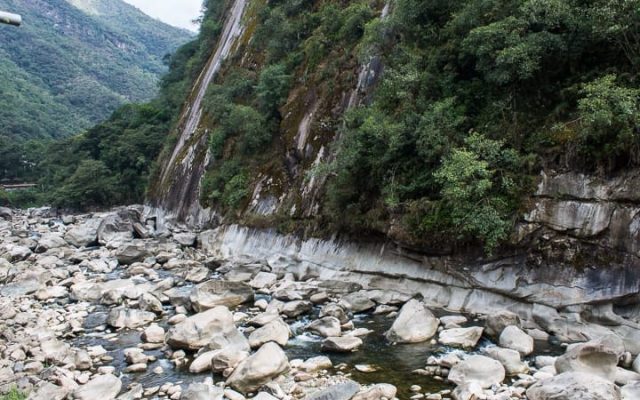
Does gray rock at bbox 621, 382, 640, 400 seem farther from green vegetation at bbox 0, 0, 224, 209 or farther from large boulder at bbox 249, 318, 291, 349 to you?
green vegetation at bbox 0, 0, 224, 209

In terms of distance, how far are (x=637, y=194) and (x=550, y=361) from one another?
14.1 feet

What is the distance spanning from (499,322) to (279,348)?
4791 millimetres

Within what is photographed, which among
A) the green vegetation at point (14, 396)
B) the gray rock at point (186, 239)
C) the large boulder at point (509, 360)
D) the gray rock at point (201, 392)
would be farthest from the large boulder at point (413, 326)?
the gray rock at point (186, 239)

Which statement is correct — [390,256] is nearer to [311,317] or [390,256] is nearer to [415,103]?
[311,317]

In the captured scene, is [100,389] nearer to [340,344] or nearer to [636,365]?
[340,344]

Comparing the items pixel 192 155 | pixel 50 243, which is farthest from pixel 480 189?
pixel 192 155

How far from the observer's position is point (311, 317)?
12.9 meters

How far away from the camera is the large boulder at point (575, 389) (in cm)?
679

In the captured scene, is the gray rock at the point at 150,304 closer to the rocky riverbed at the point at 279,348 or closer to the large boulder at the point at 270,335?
the rocky riverbed at the point at 279,348

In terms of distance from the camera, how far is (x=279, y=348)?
372 inches

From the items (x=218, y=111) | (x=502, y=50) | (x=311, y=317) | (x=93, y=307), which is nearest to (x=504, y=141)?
(x=502, y=50)

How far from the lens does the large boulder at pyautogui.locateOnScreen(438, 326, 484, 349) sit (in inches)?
396

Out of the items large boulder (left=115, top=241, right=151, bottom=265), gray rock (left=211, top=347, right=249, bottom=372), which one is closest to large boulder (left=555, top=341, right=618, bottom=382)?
gray rock (left=211, top=347, right=249, bottom=372)

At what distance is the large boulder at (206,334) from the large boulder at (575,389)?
18.8 ft
